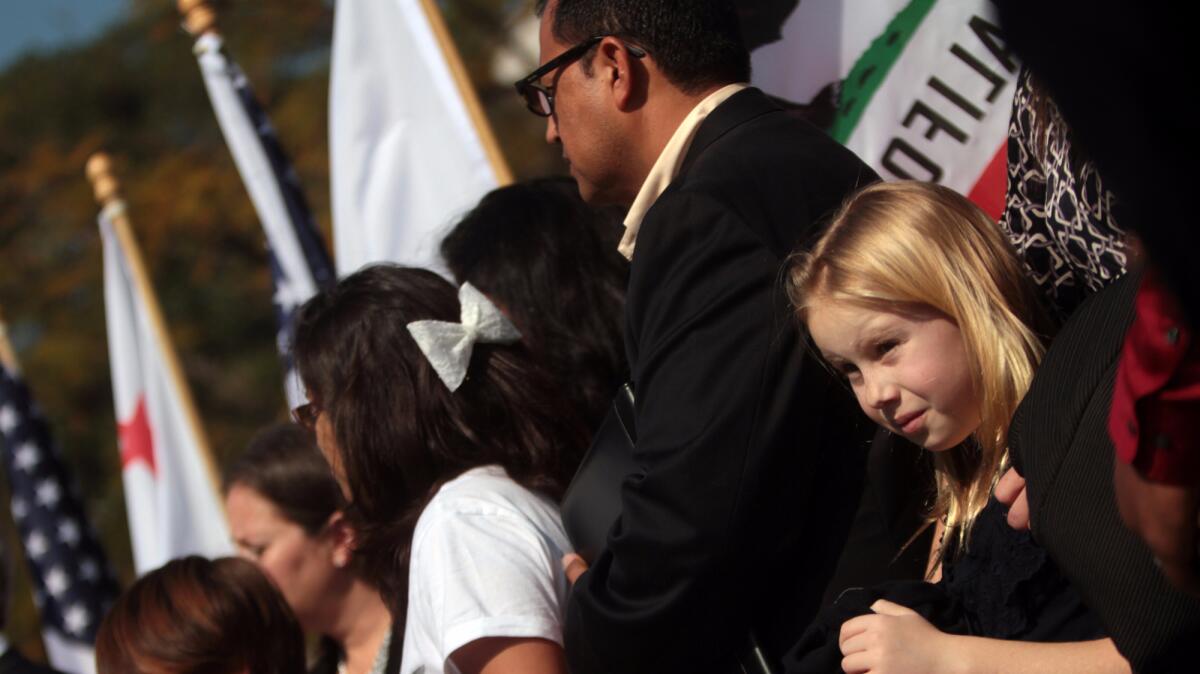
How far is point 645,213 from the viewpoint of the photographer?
7.48ft

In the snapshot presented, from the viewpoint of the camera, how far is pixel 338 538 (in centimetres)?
362

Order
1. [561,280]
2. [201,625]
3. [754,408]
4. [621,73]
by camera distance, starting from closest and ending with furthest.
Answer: [754,408]
[621,73]
[561,280]
[201,625]

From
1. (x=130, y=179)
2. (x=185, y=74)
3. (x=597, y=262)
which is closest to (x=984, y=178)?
(x=597, y=262)

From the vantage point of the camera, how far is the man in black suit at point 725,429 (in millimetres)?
2021

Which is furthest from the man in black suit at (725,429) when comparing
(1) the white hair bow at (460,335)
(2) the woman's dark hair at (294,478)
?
(2) the woman's dark hair at (294,478)

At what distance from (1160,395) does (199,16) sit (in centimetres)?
429

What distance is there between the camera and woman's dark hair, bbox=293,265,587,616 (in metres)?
2.66

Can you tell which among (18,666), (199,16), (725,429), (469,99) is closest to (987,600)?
(725,429)

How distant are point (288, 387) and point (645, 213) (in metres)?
2.13

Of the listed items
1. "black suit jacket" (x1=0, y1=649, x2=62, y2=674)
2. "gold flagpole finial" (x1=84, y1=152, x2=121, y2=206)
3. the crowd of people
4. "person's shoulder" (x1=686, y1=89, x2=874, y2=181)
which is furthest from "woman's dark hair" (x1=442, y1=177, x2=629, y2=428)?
"gold flagpole finial" (x1=84, y1=152, x2=121, y2=206)

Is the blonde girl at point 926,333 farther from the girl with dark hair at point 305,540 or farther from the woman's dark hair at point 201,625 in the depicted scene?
the girl with dark hair at point 305,540

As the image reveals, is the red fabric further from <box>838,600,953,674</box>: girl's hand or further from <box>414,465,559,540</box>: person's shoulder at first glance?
<box>414,465,559,540</box>: person's shoulder

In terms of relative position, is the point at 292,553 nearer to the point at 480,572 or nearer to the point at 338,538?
the point at 338,538

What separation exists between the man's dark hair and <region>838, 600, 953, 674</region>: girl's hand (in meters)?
0.97
